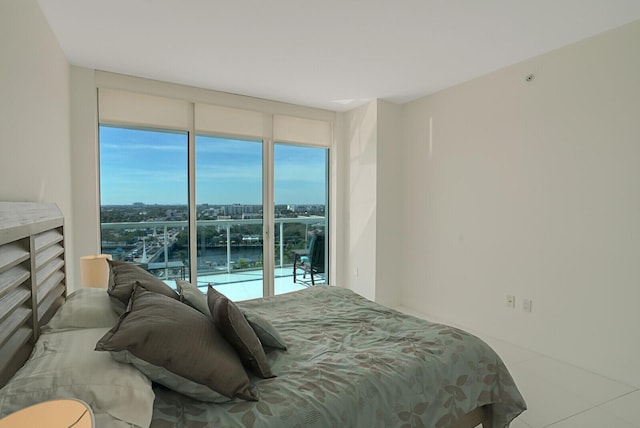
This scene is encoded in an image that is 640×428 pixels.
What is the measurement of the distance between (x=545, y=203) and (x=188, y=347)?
117 inches

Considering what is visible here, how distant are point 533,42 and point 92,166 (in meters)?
4.00

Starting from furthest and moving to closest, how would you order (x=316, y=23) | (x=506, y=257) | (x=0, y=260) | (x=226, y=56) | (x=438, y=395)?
(x=506, y=257) → (x=226, y=56) → (x=316, y=23) → (x=438, y=395) → (x=0, y=260)

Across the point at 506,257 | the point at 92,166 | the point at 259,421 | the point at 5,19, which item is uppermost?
the point at 5,19

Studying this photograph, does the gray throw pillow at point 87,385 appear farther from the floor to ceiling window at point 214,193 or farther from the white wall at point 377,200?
the white wall at point 377,200

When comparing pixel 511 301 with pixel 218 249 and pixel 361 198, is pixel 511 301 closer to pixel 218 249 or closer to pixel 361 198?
pixel 361 198

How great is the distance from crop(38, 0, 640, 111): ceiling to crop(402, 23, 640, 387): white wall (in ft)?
1.05

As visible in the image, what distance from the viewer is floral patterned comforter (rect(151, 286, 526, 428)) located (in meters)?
1.18

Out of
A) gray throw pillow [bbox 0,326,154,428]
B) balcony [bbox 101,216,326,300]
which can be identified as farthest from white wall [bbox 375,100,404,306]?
gray throw pillow [bbox 0,326,154,428]

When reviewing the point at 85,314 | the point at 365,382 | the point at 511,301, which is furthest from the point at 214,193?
the point at 511,301

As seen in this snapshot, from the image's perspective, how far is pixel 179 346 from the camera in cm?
115

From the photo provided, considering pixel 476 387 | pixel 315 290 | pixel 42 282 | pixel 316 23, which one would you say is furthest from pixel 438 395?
pixel 316 23

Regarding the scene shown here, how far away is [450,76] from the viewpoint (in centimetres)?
329

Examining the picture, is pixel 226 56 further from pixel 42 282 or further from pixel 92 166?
pixel 42 282

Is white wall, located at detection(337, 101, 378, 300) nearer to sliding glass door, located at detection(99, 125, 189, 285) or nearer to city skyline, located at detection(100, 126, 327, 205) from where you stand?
city skyline, located at detection(100, 126, 327, 205)
